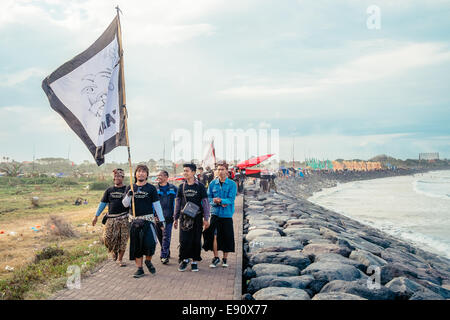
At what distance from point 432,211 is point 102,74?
2553 centimetres

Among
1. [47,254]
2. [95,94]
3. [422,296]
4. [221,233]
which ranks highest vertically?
[95,94]

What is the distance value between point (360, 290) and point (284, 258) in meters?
1.94

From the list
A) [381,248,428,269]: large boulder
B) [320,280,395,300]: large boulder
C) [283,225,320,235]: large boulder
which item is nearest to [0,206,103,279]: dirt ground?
[283,225,320,235]: large boulder

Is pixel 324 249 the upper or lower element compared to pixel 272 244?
lower

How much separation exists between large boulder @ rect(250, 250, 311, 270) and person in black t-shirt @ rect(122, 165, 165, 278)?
2229 millimetres

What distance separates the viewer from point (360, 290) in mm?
5617

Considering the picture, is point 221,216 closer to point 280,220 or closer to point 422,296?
point 422,296

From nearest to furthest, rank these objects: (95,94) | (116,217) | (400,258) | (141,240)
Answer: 1. (95,94)
2. (141,240)
3. (116,217)
4. (400,258)

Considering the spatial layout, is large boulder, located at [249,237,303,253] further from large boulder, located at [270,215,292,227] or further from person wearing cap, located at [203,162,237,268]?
large boulder, located at [270,215,292,227]

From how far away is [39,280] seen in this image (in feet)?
23.1

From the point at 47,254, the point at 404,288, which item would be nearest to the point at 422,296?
the point at 404,288

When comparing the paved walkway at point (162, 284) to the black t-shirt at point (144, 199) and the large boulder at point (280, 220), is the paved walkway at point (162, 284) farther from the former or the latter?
the large boulder at point (280, 220)
